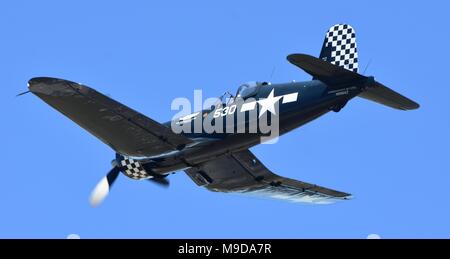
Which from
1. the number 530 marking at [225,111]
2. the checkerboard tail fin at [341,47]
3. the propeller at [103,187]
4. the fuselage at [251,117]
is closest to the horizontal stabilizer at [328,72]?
the fuselage at [251,117]

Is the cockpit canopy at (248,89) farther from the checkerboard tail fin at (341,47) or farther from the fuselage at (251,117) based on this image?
the checkerboard tail fin at (341,47)

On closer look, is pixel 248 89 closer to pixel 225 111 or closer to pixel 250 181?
pixel 225 111

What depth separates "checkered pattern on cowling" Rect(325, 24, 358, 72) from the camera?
19.8 metres

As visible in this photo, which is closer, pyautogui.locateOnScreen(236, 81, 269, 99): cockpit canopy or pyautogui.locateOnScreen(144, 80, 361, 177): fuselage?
pyautogui.locateOnScreen(144, 80, 361, 177): fuselage

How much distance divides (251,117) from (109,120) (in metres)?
3.04

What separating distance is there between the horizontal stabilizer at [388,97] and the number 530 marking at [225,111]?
2755 millimetres

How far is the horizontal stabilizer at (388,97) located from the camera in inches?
752

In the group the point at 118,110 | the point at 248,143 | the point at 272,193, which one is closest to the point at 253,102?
the point at 248,143

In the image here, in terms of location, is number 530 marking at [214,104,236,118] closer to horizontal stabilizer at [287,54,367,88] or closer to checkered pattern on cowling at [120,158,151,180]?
horizontal stabilizer at [287,54,367,88]

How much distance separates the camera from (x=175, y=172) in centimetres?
2127

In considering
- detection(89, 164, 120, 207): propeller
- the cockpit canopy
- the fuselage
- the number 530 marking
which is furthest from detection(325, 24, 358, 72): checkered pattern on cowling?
detection(89, 164, 120, 207): propeller
